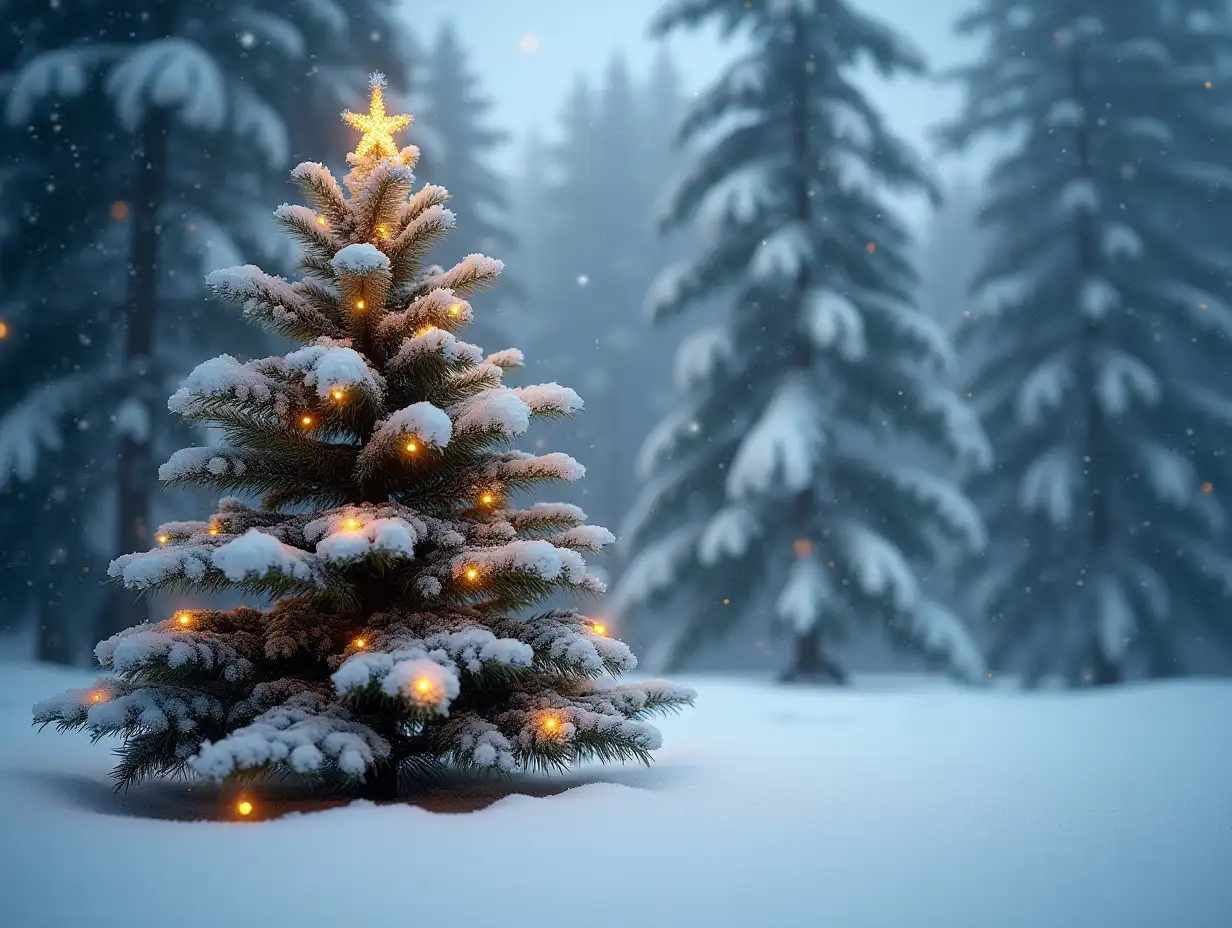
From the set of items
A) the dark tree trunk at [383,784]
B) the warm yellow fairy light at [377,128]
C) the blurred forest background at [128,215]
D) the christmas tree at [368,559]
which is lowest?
the dark tree trunk at [383,784]

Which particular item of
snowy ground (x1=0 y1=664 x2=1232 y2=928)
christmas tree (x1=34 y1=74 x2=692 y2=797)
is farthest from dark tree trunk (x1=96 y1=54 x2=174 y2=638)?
christmas tree (x1=34 y1=74 x2=692 y2=797)

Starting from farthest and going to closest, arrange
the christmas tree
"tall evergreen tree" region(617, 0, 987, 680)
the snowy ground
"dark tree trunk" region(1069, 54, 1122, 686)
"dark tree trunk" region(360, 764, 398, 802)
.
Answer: "dark tree trunk" region(1069, 54, 1122, 686) < "tall evergreen tree" region(617, 0, 987, 680) < "dark tree trunk" region(360, 764, 398, 802) < the christmas tree < the snowy ground

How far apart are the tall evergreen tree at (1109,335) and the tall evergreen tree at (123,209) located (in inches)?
391

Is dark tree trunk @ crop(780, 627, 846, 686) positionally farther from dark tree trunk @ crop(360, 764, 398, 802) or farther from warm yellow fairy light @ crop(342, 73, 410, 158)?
warm yellow fairy light @ crop(342, 73, 410, 158)

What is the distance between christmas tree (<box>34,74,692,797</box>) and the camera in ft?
12.0

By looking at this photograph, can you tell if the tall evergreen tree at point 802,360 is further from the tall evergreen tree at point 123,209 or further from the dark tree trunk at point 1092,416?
the tall evergreen tree at point 123,209

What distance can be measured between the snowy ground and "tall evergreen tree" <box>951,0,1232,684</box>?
7.36m

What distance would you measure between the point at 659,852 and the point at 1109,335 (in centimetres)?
1159

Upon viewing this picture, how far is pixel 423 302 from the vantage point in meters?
4.34

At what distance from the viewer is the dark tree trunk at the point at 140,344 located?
393 inches

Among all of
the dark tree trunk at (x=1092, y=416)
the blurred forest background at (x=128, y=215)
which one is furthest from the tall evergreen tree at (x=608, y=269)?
the dark tree trunk at (x=1092, y=416)

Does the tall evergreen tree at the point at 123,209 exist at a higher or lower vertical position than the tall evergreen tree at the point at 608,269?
lower

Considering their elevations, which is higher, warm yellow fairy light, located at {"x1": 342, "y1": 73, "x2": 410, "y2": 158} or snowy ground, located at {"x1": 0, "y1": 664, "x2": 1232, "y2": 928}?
warm yellow fairy light, located at {"x1": 342, "y1": 73, "x2": 410, "y2": 158}

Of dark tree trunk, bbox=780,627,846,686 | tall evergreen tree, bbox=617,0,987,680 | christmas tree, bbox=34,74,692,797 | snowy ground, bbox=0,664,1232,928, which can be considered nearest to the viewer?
snowy ground, bbox=0,664,1232,928
